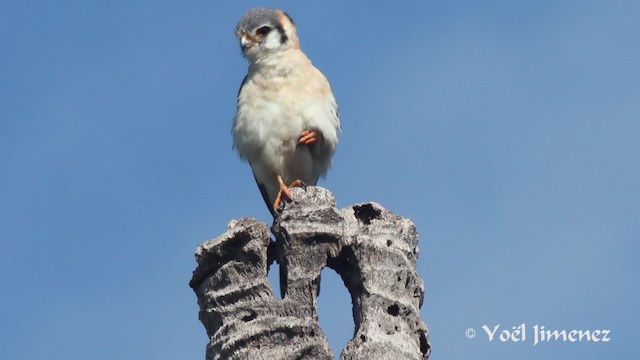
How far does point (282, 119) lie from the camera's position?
412 inches

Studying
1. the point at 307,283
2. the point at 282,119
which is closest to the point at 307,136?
the point at 282,119

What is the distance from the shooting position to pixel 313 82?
35.5ft

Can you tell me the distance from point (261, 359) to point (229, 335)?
0.84 feet

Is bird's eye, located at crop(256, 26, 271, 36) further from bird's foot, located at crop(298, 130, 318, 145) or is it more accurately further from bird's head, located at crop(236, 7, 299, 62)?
bird's foot, located at crop(298, 130, 318, 145)

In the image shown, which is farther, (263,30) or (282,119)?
(263,30)

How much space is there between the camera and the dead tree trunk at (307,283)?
22.3 feet

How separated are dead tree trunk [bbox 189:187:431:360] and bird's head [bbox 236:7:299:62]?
3.86 metres

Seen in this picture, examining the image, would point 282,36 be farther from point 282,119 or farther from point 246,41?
point 282,119

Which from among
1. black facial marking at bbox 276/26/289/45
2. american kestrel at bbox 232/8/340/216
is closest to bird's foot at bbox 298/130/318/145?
american kestrel at bbox 232/8/340/216

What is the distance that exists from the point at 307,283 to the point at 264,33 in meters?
4.64

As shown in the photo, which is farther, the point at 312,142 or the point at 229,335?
the point at 312,142

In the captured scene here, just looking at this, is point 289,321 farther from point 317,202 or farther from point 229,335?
point 317,202

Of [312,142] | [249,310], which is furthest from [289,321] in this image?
[312,142]

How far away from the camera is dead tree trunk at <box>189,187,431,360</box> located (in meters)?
6.80
